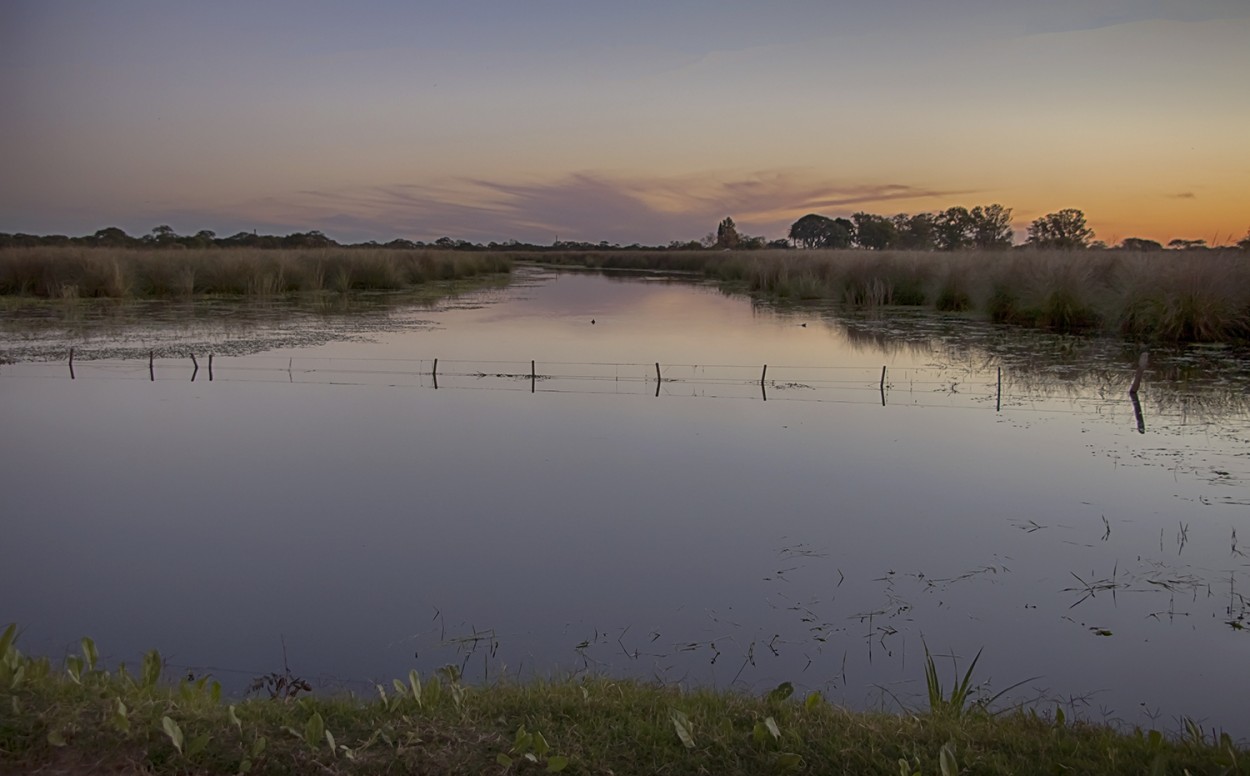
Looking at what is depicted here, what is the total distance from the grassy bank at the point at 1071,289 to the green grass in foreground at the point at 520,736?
11888 millimetres

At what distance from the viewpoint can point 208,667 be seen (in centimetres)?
328

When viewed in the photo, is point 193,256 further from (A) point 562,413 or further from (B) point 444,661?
(B) point 444,661

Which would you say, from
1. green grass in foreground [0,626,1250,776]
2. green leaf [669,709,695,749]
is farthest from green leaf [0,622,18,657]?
green leaf [669,709,695,749]

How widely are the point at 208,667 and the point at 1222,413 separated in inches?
335

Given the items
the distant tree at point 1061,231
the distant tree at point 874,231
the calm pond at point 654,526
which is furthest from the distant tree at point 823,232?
the calm pond at point 654,526

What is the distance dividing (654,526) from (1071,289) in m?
12.2

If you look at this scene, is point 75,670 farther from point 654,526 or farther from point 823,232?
point 823,232

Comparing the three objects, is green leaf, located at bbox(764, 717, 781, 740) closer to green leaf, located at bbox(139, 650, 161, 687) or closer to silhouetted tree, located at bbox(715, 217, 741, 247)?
green leaf, located at bbox(139, 650, 161, 687)

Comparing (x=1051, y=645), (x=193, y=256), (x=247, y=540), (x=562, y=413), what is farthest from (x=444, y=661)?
(x=193, y=256)

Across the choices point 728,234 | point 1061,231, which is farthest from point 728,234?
point 1061,231

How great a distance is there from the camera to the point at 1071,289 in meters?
14.2

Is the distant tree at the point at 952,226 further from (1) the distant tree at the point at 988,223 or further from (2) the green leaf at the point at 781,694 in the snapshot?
(2) the green leaf at the point at 781,694

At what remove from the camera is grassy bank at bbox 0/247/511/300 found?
62.7 ft

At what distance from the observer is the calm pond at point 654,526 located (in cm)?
342
